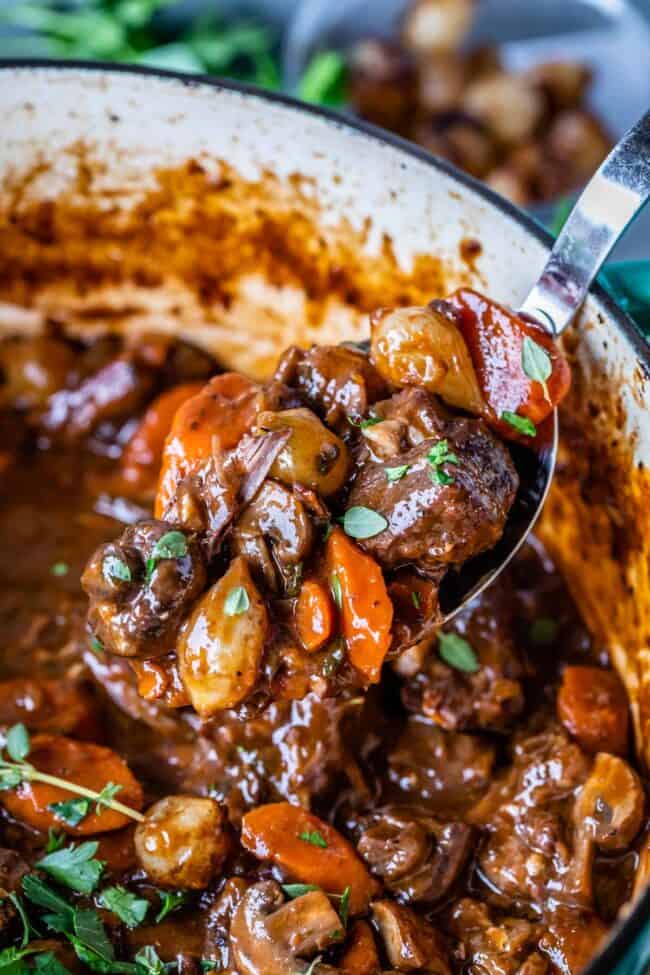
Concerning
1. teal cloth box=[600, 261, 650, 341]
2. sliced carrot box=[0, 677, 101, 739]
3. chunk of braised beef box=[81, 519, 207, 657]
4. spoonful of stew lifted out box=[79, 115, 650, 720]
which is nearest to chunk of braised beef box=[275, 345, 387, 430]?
spoonful of stew lifted out box=[79, 115, 650, 720]

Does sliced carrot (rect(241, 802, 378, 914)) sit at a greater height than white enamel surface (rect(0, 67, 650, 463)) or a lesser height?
lesser

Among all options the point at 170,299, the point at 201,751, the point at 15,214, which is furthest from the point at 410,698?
the point at 15,214

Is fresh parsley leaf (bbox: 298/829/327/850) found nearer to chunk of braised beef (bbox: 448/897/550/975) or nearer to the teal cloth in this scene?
chunk of braised beef (bbox: 448/897/550/975)

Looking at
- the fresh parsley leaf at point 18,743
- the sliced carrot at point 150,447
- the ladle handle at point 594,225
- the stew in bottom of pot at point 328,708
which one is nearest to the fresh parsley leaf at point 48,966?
the stew in bottom of pot at point 328,708

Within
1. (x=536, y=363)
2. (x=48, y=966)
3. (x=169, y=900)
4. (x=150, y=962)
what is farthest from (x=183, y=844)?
(x=536, y=363)

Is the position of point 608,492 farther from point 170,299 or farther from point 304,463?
point 170,299

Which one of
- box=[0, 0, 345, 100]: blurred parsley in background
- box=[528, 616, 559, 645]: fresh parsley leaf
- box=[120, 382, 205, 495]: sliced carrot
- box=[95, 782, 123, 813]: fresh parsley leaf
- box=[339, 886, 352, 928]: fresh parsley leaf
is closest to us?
box=[339, 886, 352, 928]: fresh parsley leaf
